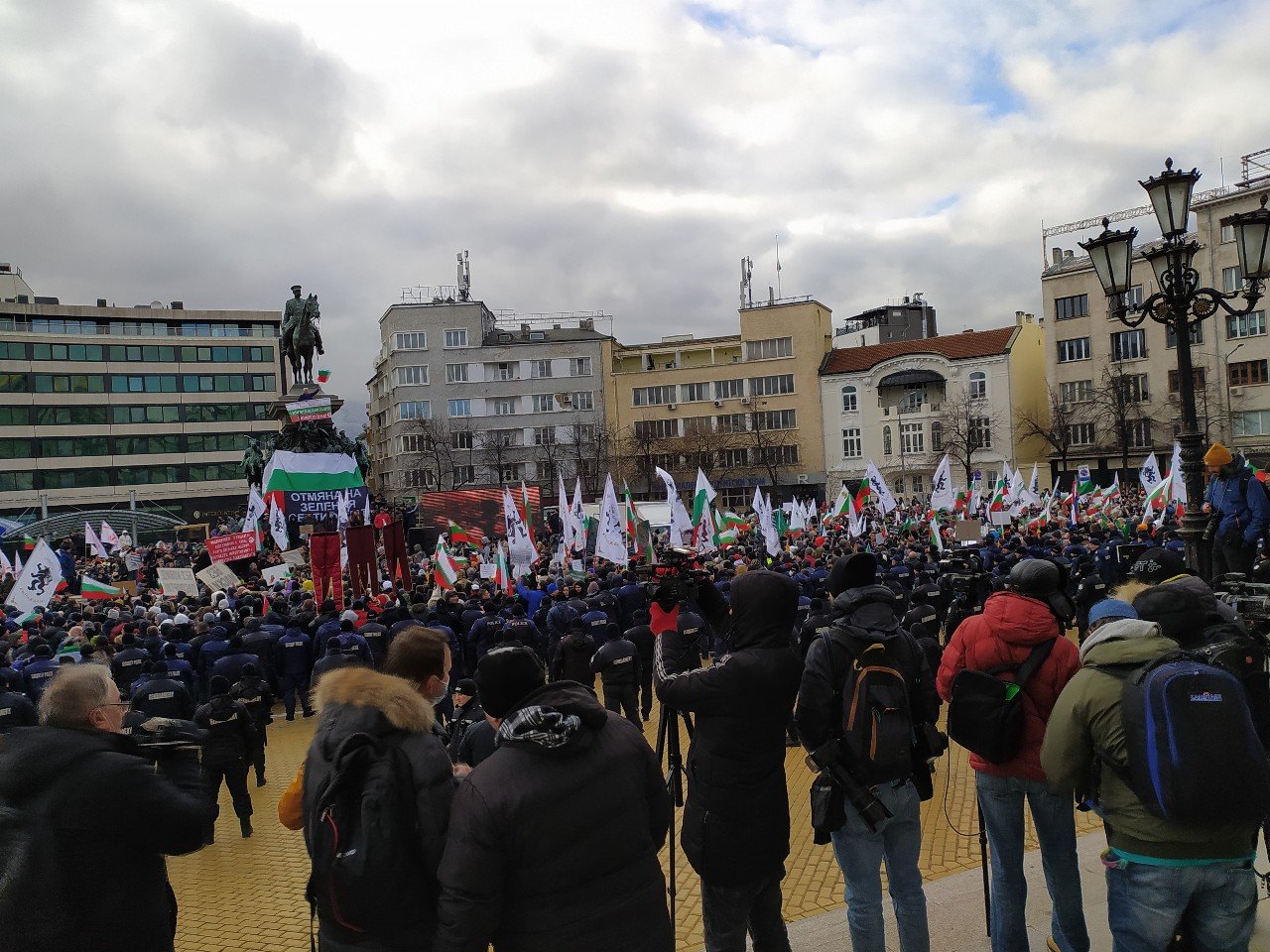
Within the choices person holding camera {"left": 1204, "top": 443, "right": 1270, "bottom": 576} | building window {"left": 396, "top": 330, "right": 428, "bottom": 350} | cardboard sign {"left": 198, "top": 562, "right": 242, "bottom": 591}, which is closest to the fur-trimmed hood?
person holding camera {"left": 1204, "top": 443, "right": 1270, "bottom": 576}

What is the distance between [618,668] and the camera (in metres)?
9.50

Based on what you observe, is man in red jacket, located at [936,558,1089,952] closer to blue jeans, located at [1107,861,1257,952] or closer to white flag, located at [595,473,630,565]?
blue jeans, located at [1107,861,1257,952]

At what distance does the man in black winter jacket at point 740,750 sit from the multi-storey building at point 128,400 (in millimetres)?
72214

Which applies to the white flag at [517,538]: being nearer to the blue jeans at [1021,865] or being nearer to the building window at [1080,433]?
the blue jeans at [1021,865]

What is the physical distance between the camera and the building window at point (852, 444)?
203 feet

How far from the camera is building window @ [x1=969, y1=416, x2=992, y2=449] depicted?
5647 centimetres

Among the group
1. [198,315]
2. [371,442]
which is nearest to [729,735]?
[198,315]

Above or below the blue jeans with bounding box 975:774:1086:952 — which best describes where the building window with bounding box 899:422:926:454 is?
above

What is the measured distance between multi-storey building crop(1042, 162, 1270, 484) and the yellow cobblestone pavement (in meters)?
45.8

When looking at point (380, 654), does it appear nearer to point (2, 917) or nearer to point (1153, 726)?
point (2, 917)

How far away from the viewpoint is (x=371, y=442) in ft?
295

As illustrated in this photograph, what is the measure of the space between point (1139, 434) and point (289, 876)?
5638 cm

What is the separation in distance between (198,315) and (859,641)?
257 ft

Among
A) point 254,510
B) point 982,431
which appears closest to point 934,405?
point 982,431
